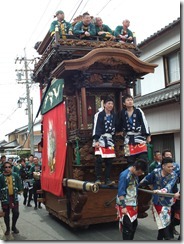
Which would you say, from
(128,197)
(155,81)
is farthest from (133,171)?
(155,81)

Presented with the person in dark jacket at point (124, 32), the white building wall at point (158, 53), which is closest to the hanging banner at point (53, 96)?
the person in dark jacket at point (124, 32)

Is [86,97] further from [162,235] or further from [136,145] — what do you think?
[162,235]

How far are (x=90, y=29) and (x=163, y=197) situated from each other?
183 inches

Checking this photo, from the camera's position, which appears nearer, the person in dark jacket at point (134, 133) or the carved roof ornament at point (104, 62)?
the person in dark jacket at point (134, 133)

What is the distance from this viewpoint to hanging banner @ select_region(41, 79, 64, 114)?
25.9 feet

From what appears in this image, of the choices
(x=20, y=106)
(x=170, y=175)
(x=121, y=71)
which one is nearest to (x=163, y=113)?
(x=121, y=71)

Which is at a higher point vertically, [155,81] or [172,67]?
[172,67]

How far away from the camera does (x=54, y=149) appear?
8.53 m

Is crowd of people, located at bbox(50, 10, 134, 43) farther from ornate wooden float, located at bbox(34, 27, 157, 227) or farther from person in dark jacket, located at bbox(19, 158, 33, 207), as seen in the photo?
person in dark jacket, located at bbox(19, 158, 33, 207)

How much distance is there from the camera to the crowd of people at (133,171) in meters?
5.11

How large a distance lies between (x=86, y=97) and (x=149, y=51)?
6.67 m

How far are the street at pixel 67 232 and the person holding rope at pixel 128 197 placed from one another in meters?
1.38

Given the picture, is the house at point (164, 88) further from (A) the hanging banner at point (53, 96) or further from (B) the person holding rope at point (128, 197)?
(B) the person holding rope at point (128, 197)

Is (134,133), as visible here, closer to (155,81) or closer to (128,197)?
(128,197)
